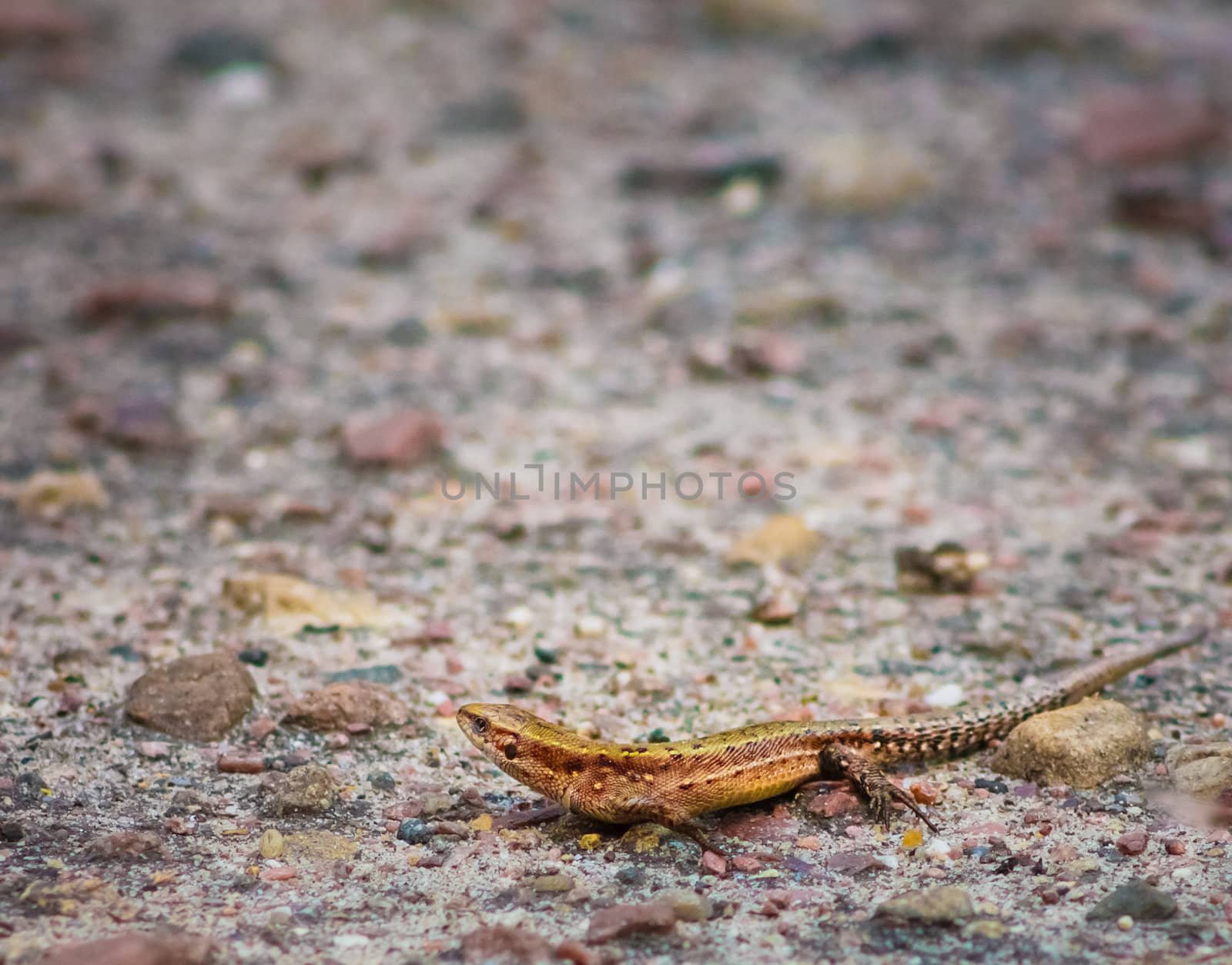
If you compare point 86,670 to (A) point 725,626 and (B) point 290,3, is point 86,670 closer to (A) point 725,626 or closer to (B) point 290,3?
(A) point 725,626

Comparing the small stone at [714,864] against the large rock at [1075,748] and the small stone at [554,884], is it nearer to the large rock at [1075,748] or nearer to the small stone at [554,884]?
the small stone at [554,884]

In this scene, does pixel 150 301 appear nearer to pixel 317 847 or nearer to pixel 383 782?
pixel 383 782

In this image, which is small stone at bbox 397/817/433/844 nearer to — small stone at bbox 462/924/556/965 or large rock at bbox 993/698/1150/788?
small stone at bbox 462/924/556/965

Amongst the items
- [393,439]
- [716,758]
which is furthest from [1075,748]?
[393,439]

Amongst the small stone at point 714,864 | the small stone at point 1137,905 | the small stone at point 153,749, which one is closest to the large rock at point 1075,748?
the small stone at point 1137,905

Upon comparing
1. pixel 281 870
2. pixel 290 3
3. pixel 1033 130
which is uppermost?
pixel 290 3

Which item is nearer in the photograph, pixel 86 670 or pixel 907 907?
pixel 907 907

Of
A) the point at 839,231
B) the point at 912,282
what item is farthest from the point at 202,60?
the point at 912,282
